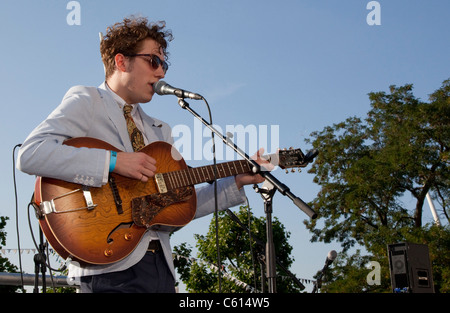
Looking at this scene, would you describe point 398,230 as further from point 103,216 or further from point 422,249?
point 103,216

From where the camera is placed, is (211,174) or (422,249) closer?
(211,174)

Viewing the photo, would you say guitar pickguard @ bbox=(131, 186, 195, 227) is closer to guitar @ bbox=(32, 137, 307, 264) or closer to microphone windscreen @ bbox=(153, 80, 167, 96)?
guitar @ bbox=(32, 137, 307, 264)

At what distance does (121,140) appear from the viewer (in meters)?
3.55

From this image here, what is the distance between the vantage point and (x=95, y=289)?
305cm

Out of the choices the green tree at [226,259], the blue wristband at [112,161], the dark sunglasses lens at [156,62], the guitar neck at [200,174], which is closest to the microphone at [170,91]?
the dark sunglasses lens at [156,62]

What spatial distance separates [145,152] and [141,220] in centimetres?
52

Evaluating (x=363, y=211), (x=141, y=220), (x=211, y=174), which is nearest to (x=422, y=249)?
(x=211, y=174)

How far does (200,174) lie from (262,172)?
1.63ft

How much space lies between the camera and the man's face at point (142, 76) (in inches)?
148

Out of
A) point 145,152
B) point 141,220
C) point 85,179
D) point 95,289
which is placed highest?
point 145,152

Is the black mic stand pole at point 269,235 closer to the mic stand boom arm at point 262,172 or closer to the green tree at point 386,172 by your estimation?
the mic stand boom arm at point 262,172

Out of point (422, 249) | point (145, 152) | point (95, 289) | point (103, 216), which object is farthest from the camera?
point (422, 249)

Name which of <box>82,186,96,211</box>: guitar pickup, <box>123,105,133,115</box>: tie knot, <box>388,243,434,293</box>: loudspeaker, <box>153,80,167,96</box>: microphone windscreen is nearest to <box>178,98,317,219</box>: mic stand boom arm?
<box>153,80,167,96</box>: microphone windscreen

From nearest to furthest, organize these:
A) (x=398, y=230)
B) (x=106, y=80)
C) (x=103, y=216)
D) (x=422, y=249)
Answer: (x=103, y=216), (x=106, y=80), (x=422, y=249), (x=398, y=230)
